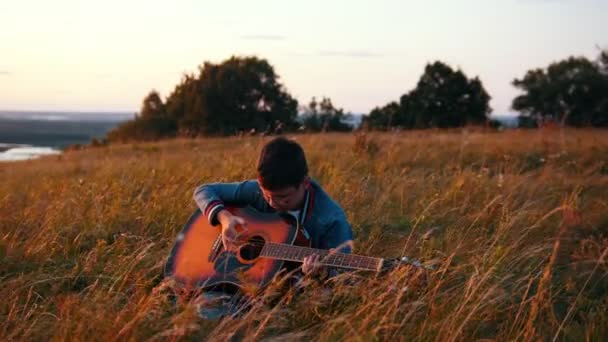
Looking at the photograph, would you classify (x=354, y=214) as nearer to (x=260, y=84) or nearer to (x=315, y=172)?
(x=315, y=172)

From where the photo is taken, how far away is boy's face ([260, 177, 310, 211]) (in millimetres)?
3297

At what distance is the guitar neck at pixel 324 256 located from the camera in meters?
2.87

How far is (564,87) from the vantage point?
108ft

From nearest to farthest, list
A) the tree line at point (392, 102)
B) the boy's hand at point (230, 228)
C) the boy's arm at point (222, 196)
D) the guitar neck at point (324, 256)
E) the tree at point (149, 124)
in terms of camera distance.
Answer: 1. the guitar neck at point (324, 256)
2. the boy's hand at point (230, 228)
3. the boy's arm at point (222, 196)
4. the tree line at point (392, 102)
5. the tree at point (149, 124)

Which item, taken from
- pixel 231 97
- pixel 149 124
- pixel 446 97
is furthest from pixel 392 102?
pixel 149 124

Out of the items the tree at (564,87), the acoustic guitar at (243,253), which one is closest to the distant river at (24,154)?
the acoustic guitar at (243,253)

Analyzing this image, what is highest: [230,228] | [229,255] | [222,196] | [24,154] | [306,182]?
[306,182]

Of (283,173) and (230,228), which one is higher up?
(283,173)

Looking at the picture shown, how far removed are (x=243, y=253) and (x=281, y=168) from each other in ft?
1.79

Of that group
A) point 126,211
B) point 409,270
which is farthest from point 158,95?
point 409,270

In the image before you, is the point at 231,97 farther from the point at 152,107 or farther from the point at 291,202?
the point at 291,202

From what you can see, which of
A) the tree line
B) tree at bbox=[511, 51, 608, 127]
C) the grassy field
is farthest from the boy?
tree at bbox=[511, 51, 608, 127]

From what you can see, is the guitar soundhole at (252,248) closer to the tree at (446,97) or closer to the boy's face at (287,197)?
the boy's face at (287,197)

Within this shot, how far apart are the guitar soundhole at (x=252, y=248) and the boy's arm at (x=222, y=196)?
27 centimetres
